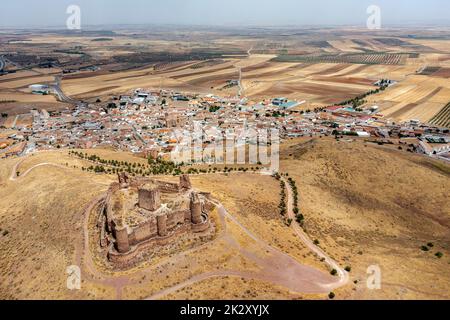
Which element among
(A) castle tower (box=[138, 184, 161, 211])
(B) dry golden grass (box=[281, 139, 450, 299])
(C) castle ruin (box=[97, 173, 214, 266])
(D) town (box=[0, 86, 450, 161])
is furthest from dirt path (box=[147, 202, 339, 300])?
(D) town (box=[0, 86, 450, 161])

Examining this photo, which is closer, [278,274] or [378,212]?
[278,274]

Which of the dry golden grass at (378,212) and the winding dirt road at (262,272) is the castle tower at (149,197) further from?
the dry golden grass at (378,212)

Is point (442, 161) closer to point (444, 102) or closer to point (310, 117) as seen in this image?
point (310, 117)

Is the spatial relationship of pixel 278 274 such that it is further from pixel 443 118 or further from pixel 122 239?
pixel 443 118

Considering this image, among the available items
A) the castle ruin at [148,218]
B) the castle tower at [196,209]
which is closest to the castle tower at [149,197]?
the castle ruin at [148,218]

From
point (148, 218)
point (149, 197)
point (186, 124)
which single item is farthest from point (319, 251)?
point (186, 124)

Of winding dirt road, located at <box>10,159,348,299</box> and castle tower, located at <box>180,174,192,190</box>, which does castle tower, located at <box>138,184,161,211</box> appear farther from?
winding dirt road, located at <box>10,159,348,299</box>

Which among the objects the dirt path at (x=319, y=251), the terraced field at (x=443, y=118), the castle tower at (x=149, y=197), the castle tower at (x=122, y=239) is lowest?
the dirt path at (x=319, y=251)
